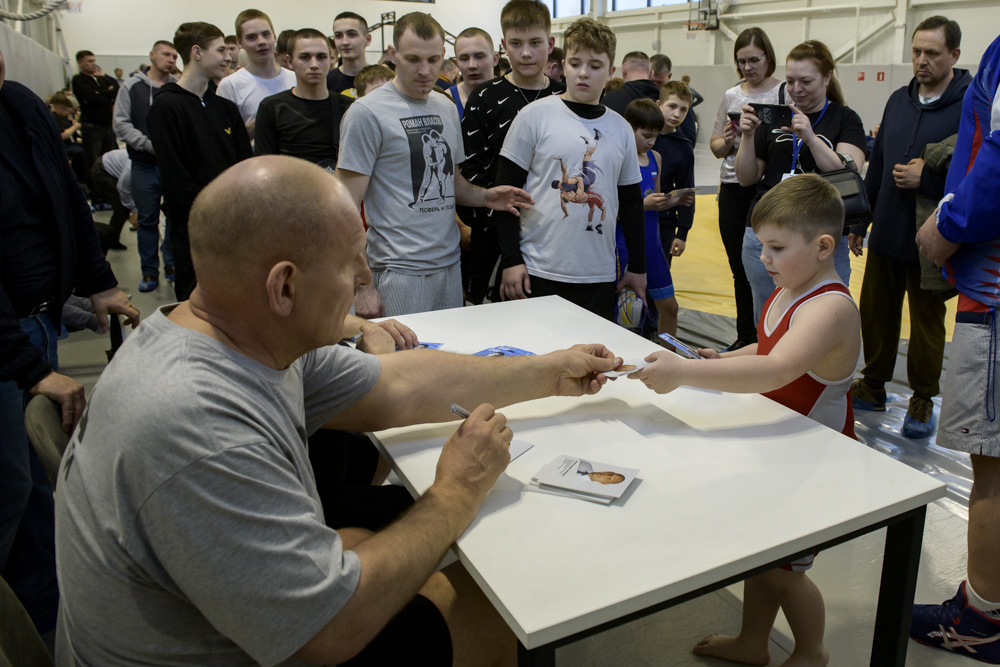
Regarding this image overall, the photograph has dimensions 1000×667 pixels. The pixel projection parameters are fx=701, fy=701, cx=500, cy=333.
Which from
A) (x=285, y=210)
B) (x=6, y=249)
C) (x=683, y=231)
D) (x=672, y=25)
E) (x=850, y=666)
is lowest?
(x=850, y=666)

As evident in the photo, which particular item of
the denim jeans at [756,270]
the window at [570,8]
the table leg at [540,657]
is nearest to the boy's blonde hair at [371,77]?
the denim jeans at [756,270]

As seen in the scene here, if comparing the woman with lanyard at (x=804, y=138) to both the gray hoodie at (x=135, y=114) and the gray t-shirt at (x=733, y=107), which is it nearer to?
the gray t-shirt at (x=733, y=107)

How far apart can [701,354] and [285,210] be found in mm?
1104

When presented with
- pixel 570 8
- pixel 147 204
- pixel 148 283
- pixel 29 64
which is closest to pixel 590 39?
pixel 147 204

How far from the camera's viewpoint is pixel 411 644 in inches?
44.7

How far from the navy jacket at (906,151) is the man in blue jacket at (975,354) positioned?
126 centimetres

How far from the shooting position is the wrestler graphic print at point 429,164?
2.55m

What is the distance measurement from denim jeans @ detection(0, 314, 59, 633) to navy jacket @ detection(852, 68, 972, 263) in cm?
313

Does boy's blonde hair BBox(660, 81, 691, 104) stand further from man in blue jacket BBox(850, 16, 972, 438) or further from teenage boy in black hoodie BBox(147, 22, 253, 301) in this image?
teenage boy in black hoodie BBox(147, 22, 253, 301)

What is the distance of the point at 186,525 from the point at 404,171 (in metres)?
1.89

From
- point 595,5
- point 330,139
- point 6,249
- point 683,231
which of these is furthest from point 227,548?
point 595,5

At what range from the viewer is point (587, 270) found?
2.63 m

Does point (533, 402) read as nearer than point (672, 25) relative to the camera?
Yes

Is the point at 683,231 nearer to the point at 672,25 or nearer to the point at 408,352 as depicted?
the point at 408,352
